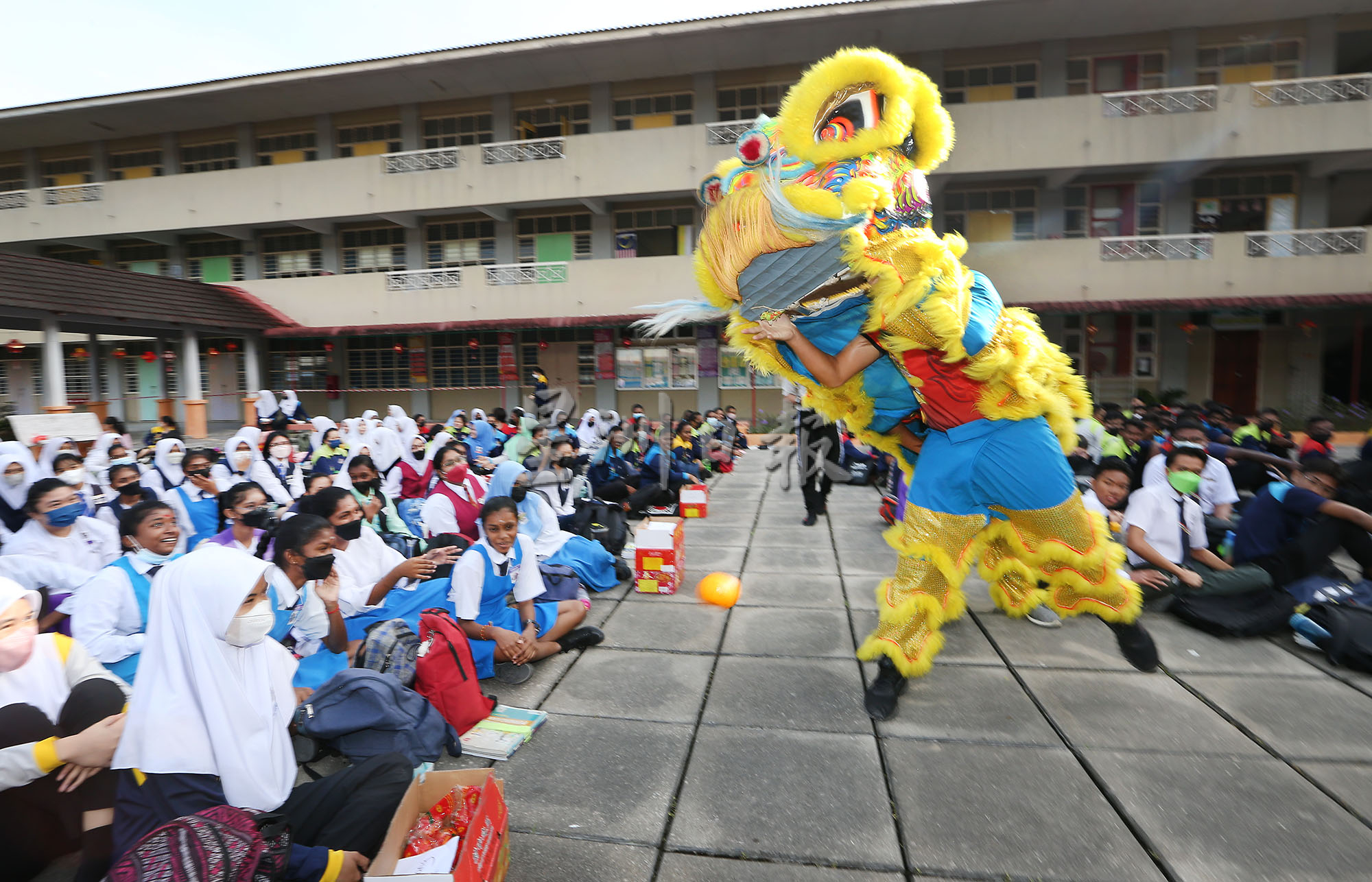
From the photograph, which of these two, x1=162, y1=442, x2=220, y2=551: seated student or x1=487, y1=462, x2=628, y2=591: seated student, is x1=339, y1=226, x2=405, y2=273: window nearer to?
x1=162, y1=442, x2=220, y2=551: seated student

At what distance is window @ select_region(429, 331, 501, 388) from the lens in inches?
693

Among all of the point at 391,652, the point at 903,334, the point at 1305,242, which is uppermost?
the point at 1305,242

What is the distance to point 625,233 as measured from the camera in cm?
1678

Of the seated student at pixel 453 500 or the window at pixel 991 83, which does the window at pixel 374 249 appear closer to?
the window at pixel 991 83

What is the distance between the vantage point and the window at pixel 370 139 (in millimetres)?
17609

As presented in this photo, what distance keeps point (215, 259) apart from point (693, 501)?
61.5 ft

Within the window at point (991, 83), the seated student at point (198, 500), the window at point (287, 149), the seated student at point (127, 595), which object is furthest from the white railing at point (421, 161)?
the seated student at point (127, 595)

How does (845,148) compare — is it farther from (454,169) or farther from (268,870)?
(454,169)

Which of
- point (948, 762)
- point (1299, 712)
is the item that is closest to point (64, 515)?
point (948, 762)

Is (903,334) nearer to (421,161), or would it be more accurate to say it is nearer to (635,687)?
(635,687)

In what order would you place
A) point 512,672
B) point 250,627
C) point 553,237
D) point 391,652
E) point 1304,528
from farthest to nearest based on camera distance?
point 553,237
point 1304,528
point 512,672
point 391,652
point 250,627

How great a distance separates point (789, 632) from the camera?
4152 millimetres

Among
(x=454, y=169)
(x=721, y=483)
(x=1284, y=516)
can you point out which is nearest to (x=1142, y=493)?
(x=1284, y=516)

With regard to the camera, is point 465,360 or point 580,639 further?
point 465,360
